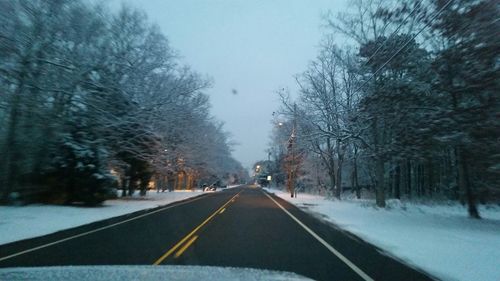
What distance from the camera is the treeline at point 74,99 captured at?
24.1 meters

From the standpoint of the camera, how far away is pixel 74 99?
27453 millimetres

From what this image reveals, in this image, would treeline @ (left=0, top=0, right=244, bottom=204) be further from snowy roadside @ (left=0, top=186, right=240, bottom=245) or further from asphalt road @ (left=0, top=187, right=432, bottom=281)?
asphalt road @ (left=0, top=187, right=432, bottom=281)

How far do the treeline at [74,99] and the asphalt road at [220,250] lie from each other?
9741mm

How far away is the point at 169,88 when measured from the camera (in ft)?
128

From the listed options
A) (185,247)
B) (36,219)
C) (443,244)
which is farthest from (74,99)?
(443,244)

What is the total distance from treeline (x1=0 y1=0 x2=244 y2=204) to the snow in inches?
695

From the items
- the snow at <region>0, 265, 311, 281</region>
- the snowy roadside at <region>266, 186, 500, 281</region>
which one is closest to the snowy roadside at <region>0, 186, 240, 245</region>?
the snow at <region>0, 265, 311, 281</region>

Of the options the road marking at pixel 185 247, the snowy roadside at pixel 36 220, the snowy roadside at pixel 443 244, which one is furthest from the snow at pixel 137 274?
the snowy roadside at pixel 36 220

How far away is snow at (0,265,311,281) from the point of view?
7395 mm

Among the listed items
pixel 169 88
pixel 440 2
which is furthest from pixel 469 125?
pixel 169 88

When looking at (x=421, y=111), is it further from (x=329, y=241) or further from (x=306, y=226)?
(x=329, y=241)

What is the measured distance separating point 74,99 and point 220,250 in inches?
710

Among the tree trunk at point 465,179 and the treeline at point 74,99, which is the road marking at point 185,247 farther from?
the treeline at point 74,99

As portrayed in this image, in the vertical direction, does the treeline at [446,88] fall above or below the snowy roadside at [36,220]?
above
